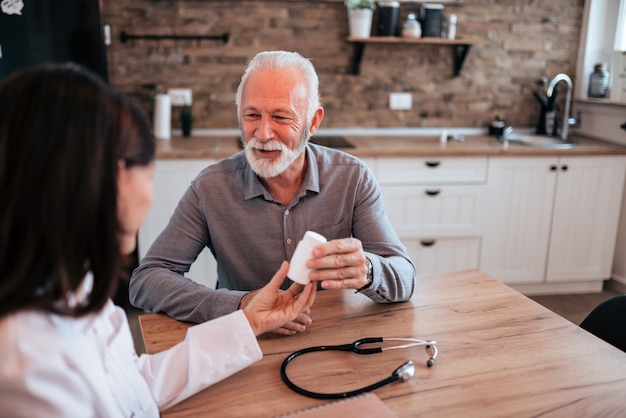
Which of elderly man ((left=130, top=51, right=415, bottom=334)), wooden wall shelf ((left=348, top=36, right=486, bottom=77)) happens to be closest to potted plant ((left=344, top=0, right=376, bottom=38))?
wooden wall shelf ((left=348, top=36, right=486, bottom=77))

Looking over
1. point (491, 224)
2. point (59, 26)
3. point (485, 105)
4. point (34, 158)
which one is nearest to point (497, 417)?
point (34, 158)

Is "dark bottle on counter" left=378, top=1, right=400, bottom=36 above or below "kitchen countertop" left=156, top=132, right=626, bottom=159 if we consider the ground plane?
above

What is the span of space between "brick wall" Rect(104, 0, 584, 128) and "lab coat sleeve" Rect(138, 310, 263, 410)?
8.28 feet

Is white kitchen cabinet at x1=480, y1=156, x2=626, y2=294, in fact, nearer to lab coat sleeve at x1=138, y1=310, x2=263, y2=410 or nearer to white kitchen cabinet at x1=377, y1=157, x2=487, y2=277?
white kitchen cabinet at x1=377, y1=157, x2=487, y2=277

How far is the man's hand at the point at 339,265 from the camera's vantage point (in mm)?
1150

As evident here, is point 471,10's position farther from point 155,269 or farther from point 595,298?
point 155,269

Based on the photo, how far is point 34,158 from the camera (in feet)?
2.16

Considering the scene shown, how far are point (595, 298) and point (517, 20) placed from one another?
1.81 meters

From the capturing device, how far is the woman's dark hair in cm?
66

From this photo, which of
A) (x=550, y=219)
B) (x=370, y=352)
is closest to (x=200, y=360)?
(x=370, y=352)

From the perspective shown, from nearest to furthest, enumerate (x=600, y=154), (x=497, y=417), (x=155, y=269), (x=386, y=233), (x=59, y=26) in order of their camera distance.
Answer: (x=497, y=417), (x=155, y=269), (x=386, y=233), (x=59, y=26), (x=600, y=154)

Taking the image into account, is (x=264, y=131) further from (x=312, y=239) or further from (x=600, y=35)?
(x=600, y=35)

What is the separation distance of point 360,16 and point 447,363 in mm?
2575

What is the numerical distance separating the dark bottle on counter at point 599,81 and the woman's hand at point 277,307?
10.3 ft
